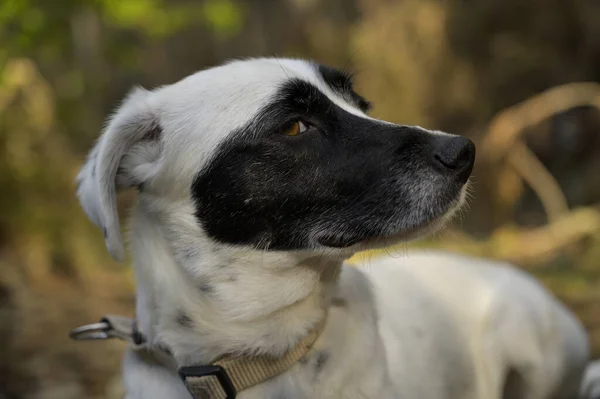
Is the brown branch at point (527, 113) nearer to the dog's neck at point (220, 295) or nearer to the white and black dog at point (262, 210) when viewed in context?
the white and black dog at point (262, 210)

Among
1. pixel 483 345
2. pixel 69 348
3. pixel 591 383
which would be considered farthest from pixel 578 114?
pixel 69 348

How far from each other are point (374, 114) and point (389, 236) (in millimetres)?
5327

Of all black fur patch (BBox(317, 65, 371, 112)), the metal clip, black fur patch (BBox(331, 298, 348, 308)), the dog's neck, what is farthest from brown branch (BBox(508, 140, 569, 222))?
the metal clip

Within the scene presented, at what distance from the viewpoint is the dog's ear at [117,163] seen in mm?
2172

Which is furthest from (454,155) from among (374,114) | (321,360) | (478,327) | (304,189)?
(374,114)

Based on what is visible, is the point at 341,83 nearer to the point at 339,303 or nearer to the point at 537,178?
the point at 339,303

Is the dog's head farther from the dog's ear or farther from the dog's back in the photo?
the dog's back

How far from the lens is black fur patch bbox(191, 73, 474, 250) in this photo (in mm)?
2182

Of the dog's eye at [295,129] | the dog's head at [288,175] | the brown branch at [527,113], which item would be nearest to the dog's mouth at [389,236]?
the dog's head at [288,175]

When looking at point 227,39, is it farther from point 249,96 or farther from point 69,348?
point 249,96

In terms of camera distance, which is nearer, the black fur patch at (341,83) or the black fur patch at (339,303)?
the black fur patch at (339,303)

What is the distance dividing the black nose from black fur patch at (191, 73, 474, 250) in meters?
0.03

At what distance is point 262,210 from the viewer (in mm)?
2205

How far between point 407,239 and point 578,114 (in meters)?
6.59
